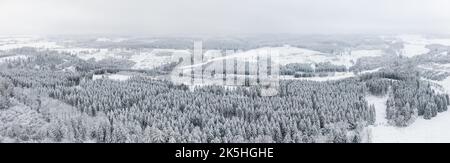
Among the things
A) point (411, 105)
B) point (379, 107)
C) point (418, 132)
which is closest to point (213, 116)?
point (379, 107)

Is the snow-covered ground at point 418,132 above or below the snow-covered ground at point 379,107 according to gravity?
below

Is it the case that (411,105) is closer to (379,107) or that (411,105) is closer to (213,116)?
(379,107)

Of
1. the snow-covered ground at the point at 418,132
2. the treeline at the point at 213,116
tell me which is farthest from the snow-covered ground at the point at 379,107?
the treeline at the point at 213,116

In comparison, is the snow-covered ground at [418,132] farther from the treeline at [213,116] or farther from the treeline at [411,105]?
the treeline at [213,116]

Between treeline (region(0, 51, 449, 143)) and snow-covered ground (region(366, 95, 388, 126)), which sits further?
snow-covered ground (region(366, 95, 388, 126))

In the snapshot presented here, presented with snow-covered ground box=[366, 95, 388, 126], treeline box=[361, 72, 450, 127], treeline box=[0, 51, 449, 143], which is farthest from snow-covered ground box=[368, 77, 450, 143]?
treeline box=[0, 51, 449, 143]

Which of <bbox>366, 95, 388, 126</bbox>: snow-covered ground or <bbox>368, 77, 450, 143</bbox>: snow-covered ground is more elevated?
<bbox>366, 95, 388, 126</bbox>: snow-covered ground

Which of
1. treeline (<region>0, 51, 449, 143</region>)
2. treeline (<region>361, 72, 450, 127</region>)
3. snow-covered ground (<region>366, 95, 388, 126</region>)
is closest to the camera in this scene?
treeline (<region>0, 51, 449, 143</region>)

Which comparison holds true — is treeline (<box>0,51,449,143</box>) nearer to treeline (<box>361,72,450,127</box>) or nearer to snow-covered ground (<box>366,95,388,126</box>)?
treeline (<box>361,72,450,127</box>)

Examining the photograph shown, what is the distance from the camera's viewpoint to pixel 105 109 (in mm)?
176875
